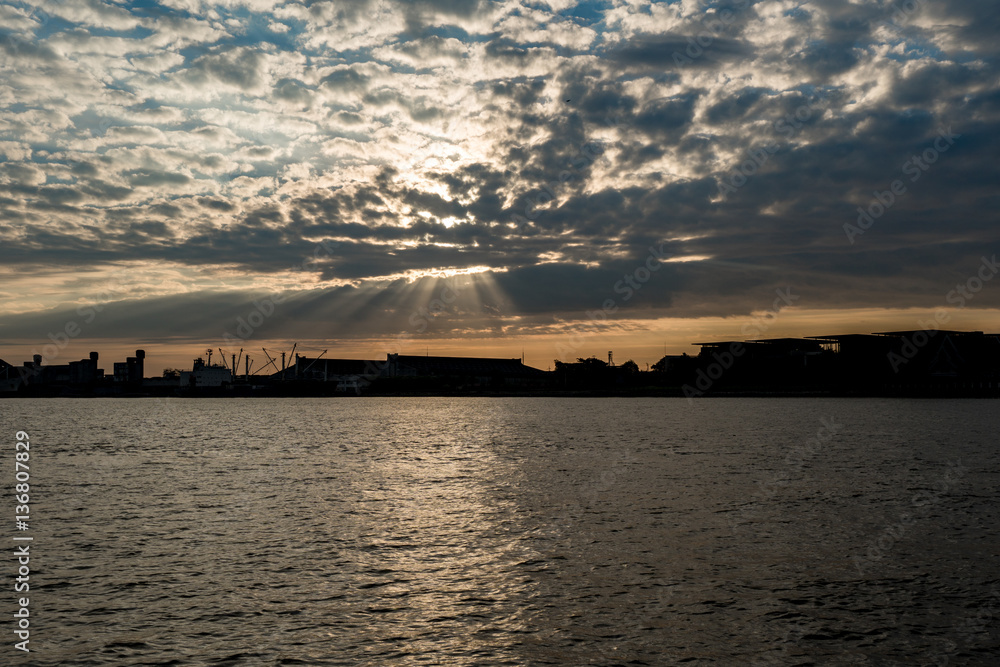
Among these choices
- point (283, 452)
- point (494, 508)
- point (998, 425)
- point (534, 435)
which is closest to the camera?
point (494, 508)

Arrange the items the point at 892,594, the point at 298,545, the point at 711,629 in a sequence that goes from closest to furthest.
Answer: the point at 711,629
the point at 892,594
the point at 298,545

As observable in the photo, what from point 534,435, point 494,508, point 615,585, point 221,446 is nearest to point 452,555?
point 615,585

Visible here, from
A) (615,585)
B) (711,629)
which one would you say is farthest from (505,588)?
(711,629)

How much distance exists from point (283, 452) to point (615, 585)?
52.1m

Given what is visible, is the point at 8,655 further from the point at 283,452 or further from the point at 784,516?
the point at 283,452

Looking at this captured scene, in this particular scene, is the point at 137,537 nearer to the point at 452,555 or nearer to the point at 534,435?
the point at 452,555

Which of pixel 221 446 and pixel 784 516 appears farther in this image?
pixel 221 446

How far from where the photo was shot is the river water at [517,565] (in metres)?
16.3

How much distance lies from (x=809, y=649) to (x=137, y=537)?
77.9 feet

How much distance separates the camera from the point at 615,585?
20938 millimetres

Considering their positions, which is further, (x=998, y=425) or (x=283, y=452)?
(x=998, y=425)

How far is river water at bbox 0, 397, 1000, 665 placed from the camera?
16.3 metres

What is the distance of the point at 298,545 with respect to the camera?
Answer: 26.6 metres

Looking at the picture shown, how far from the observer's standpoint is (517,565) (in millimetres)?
23531
